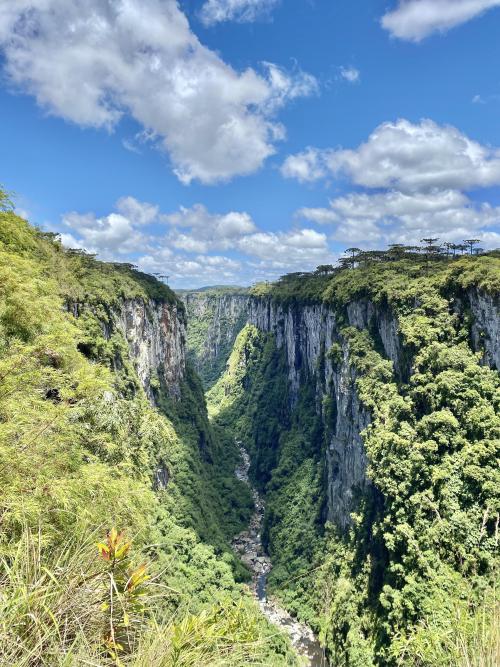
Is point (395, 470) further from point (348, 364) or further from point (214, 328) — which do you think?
point (214, 328)

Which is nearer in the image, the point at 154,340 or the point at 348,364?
the point at 348,364

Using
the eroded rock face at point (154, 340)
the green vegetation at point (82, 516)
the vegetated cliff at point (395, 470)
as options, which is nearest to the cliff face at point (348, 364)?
the vegetated cliff at point (395, 470)

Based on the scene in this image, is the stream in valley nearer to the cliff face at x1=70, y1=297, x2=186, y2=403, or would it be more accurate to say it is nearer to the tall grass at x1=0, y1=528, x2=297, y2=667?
the cliff face at x1=70, y1=297, x2=186, y2=403

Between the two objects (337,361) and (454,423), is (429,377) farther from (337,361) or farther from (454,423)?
(337,361)

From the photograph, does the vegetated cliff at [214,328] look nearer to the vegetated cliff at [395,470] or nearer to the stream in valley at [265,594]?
the stream in valley at [265,594]

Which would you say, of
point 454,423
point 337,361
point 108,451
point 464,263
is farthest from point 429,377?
point 108,451

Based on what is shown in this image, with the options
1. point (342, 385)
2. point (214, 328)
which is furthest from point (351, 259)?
point (214, 328)
